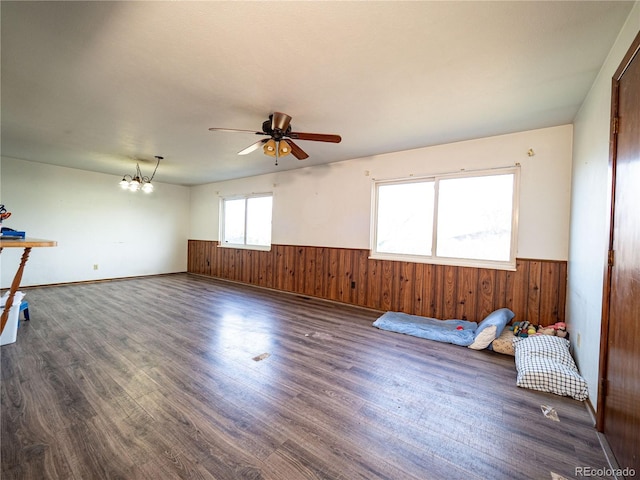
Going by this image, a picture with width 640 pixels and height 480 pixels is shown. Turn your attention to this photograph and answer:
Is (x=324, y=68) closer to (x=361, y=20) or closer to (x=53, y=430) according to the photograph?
(x=361, y=20)

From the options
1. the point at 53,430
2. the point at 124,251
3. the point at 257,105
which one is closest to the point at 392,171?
the point at 257,105

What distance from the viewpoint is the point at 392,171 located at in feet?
13.3

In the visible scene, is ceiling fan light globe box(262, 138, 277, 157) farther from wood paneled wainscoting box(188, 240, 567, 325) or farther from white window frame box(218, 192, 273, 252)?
white window frame box(218, 192, 273, 252)

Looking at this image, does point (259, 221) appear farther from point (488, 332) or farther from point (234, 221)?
point (488, 332)

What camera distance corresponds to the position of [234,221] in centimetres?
654

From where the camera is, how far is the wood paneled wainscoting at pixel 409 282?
119 inches

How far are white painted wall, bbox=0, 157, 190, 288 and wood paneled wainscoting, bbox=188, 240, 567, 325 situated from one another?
246 centimetres

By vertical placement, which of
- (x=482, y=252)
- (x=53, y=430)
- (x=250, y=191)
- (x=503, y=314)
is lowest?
(x=53, y=430)

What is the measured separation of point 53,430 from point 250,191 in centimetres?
505

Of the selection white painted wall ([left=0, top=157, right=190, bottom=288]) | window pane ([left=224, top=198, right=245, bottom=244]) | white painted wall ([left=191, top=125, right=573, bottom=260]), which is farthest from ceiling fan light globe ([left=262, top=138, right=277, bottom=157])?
white painted wall ([left=0, top=157, right=190, bottom=288])

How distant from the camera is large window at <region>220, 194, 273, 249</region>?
5836 millimetres

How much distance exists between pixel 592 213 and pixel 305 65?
254 cm

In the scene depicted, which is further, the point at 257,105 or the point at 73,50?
the point at 257,105

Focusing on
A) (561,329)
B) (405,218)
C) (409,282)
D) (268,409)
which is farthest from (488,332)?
(268,409)
